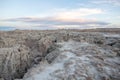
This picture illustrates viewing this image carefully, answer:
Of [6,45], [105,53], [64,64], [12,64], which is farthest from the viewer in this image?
[6,45]

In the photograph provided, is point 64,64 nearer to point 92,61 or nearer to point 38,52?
point 92,61

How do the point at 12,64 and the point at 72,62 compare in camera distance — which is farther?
the point at 12,64

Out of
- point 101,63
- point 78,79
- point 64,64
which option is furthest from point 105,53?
point 78,79

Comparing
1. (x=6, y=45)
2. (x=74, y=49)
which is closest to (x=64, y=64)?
(x=74, y=49)

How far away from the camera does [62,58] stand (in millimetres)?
12906

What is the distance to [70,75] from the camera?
35.8ft

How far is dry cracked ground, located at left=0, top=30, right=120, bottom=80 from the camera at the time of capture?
1123 centimetres

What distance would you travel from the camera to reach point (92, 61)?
12430mm

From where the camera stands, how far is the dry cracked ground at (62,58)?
11234mm

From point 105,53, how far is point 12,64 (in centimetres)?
533

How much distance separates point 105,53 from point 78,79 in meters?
3.96

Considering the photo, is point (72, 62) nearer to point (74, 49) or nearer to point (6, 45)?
point (74, 49)

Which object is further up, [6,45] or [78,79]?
[6,45]

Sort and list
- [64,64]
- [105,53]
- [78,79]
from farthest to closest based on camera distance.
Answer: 1. [105,53]
2. [64,64]
3. [78,79]
